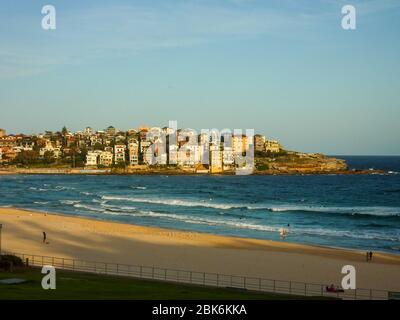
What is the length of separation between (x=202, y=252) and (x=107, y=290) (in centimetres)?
1665

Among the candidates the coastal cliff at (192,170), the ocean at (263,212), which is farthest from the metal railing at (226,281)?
the coastal cliff at (192,170)

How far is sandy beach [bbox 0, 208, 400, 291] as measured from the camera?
30000 millimetres

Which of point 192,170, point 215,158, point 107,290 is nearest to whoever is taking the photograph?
point 107,290

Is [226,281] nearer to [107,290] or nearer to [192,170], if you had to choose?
[107,290]

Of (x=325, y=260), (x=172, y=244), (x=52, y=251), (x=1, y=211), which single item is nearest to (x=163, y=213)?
(x=1, y=211)

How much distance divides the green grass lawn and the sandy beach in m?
7.60

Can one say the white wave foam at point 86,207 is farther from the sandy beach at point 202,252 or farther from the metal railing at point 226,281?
the metal railing at point 226,281

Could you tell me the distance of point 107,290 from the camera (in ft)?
65.2

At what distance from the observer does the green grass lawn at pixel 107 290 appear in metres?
18.1

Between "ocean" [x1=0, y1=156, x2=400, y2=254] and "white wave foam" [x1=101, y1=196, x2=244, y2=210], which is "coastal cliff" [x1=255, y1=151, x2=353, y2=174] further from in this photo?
"white wave foam" [x1=101, y1=196, x2=244, y2=210]

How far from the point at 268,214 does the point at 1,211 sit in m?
30.1

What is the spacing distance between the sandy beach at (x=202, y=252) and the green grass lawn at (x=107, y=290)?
7.60 m

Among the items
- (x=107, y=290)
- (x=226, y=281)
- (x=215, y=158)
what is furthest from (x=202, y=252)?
(x=215, y=158)

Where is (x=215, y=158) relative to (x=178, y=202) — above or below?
above
